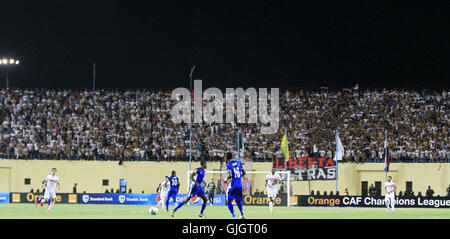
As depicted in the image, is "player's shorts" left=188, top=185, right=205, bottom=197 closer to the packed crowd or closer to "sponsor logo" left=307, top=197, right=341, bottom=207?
"sponsor logo" left=307, top=197, right=341, bottom=207

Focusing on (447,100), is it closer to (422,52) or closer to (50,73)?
(422,52)

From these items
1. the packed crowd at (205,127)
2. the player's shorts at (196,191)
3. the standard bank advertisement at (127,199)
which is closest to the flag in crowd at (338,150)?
the packed crowd at (205,127)

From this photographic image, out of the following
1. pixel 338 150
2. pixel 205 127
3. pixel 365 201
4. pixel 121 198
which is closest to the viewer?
pixel 365 201

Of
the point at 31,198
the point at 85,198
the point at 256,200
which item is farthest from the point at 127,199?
the point at 256,200

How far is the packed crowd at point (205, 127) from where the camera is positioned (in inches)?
2422

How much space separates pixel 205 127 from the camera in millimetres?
65125

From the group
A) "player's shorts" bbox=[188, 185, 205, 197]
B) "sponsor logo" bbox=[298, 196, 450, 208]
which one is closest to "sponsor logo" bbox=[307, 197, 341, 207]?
"sponsor logo" bbox=[298, 196, 450, 208]

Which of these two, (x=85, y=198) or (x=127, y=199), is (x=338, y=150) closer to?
(x=127, y=199)

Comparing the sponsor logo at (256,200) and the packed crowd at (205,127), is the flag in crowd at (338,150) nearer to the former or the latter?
the packed crowd at (205,127)

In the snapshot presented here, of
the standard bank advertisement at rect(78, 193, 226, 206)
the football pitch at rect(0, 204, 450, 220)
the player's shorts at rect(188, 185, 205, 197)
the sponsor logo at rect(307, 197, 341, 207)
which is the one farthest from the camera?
the standard bank advertisement at rect(78, 193, 226, 206)

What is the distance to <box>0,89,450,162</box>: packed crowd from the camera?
61.5 m

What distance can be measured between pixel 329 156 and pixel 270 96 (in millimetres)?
12780

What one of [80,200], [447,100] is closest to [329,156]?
[447,100]

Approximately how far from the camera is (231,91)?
70875mm
